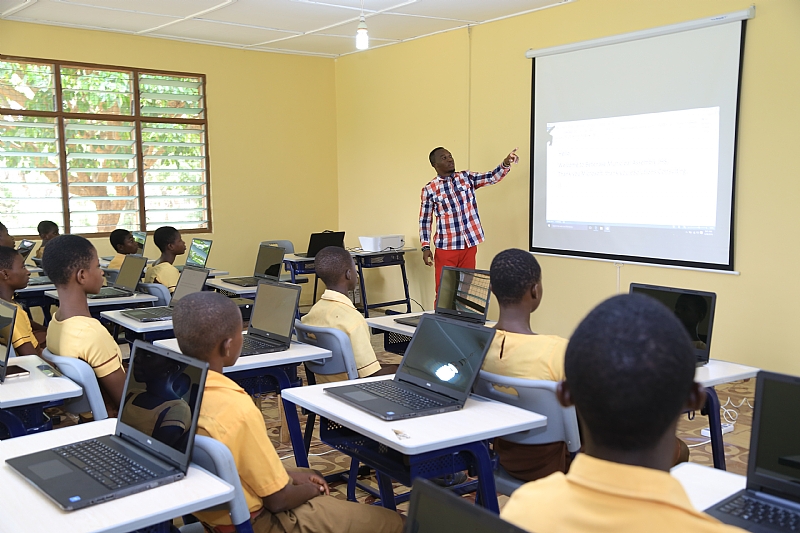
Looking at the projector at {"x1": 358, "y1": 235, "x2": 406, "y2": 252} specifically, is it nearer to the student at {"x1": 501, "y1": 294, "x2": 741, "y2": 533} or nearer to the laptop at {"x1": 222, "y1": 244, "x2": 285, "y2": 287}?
the laptop at {"x1": 222, "y1": 244, "x2": 285, "y2": 287}

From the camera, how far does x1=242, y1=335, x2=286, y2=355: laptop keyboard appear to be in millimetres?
3277

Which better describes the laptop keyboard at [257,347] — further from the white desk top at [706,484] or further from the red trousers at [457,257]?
the red trousers at [457,257]

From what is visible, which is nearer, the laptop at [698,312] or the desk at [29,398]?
the desk at [29,398]

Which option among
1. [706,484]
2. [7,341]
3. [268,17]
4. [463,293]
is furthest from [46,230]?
[706,484]

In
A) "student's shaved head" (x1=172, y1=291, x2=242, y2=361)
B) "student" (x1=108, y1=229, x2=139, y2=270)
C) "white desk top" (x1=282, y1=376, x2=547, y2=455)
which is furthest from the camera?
"student" (x1=108, y1=229, x2=139, y2=270)

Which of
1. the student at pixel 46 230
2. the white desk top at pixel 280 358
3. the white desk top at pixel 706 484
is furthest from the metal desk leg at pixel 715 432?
the student at pixel 46 230

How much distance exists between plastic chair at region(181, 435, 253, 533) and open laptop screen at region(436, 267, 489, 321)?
196 centimetres

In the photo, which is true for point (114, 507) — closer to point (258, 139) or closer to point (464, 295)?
point (464, 295)

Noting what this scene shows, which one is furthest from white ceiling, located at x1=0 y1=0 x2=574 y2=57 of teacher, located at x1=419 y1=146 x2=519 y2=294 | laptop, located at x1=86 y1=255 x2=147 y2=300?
laptop, located at x1=86 y1=255 x2=147 y2=300

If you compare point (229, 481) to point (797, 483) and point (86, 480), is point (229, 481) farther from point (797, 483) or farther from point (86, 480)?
point (797, 483)

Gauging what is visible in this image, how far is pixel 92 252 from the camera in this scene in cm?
322

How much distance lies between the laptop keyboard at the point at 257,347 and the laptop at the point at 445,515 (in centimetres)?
232

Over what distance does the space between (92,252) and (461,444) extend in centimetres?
202

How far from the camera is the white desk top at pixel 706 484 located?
155 centimetres
